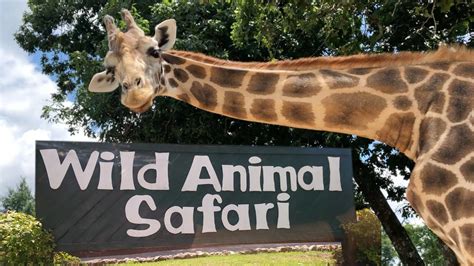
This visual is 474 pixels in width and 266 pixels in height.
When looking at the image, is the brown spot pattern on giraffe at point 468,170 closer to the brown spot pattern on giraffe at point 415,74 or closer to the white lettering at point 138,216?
the brown spot pattern on giraffe at point 415,74

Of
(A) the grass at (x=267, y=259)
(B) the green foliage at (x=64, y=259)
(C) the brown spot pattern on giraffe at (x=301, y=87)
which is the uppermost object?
(C) the brown spot pattern on giraffe at (x=301, y=87)

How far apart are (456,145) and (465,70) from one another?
684 mm

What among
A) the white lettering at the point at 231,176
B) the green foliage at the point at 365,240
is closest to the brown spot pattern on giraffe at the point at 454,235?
the white lettering at the point at 231,176

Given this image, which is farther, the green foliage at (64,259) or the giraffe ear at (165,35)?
the green foliage at (64,259)

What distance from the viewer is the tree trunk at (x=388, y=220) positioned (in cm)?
1471

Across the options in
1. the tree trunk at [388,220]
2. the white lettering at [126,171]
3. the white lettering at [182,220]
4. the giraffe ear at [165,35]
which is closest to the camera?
the giraffe ear at [165,35]

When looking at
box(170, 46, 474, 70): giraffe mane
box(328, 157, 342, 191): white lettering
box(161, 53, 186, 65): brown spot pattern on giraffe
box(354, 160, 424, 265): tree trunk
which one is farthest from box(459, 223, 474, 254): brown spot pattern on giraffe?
box(354, 160, 424, 265): tree trunk

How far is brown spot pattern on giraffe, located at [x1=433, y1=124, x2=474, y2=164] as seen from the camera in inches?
158

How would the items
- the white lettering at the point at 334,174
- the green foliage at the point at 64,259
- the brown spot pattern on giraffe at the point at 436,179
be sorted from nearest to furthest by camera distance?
1. the brown spot pattern on giraffe at the point at 436,179
2. the green foliage at the point at 64,259
3. the white lettering at the point at 334,174

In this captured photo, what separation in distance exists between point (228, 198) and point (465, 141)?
246 inches

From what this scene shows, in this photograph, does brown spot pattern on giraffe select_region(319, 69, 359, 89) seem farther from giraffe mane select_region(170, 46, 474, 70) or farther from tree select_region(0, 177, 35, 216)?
tree select_region(0, 177, 35, 216)

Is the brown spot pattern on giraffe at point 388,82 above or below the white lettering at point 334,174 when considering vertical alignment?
above

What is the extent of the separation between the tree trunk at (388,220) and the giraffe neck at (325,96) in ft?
35.8

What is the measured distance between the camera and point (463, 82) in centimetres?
428
